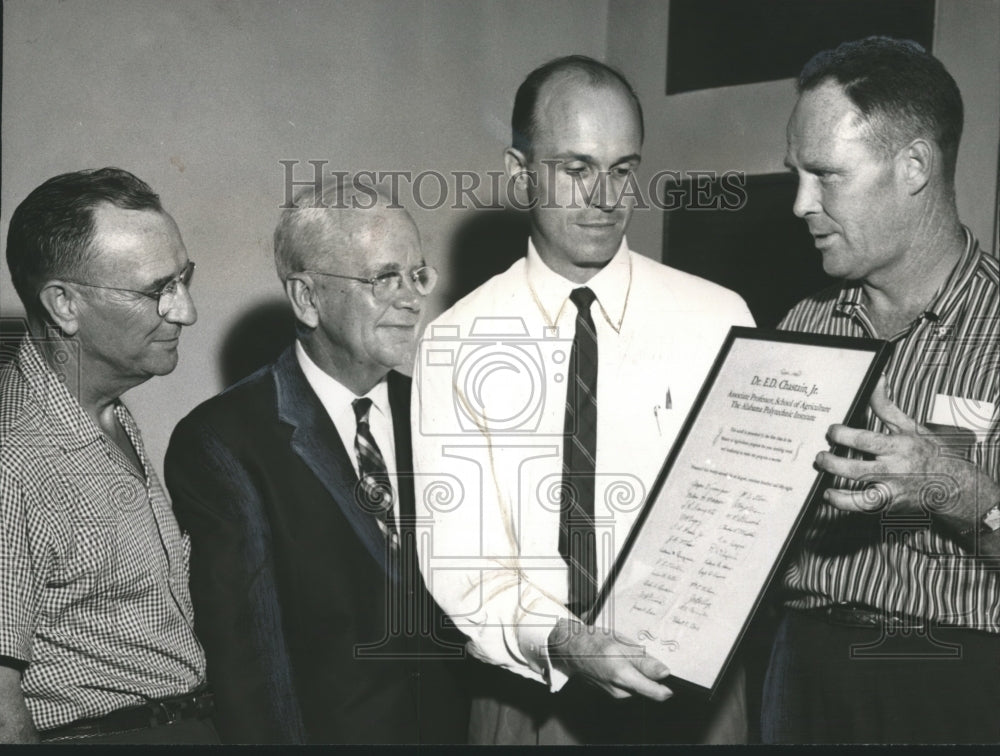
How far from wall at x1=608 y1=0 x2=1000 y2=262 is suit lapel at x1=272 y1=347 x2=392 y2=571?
841 millimetres

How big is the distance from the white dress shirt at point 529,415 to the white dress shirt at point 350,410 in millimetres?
63

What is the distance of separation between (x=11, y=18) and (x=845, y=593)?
230 centimetres

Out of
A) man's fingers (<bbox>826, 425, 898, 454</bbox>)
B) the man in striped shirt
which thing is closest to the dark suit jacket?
the man in striped shirt

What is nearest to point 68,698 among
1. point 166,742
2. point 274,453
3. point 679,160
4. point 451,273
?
point 166,742

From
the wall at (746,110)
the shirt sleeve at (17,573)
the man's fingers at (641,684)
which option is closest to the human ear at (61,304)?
the shirt sleeve at (17,573)

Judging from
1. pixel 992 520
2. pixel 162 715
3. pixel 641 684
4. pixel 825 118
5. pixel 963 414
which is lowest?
pixel 162 715

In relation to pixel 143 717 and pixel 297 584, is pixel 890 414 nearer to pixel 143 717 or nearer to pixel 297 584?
pixel 297 584

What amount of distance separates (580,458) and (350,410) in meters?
0.55

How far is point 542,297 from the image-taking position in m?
2.44

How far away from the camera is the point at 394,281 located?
7.87 feet

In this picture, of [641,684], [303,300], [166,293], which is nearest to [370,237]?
[303,300]

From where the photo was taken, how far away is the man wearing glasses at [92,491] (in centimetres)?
204

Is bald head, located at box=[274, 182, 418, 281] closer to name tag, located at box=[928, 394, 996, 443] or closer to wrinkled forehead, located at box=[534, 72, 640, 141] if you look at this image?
wrinkled forehead, located at box=[534, 72, 640, 141]

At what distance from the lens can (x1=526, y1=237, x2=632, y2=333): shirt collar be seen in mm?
2416
